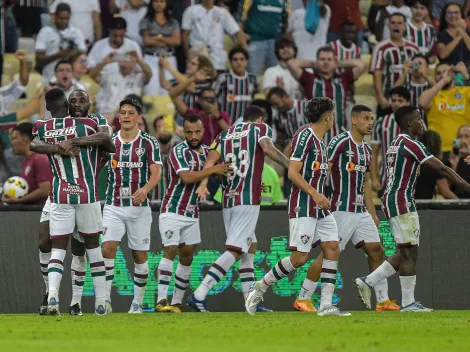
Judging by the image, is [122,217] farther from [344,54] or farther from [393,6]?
[393,6]

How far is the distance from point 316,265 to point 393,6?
26.7 feet

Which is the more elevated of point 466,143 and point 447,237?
point 466,143

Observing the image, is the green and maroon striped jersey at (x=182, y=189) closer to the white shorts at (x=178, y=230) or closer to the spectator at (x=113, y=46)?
the white shorts at (x=178, y=230)

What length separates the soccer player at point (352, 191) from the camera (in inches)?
494

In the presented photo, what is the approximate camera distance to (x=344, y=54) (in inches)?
710

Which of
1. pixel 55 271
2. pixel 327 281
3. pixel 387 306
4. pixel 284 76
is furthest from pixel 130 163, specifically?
pixel 284 76

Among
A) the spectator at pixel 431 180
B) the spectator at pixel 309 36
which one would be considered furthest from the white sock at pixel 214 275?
the spectator at pixel 309 36

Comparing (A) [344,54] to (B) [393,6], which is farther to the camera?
(B) [393,6]

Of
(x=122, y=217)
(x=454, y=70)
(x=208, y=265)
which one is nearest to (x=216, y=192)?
(x=208, y=265)

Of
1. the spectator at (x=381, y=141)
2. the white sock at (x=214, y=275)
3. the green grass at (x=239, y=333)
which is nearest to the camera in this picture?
the green grass at (x=239, y=333)

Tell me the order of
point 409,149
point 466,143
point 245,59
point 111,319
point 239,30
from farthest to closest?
point 239,30
point 245,59
point 466,143
point 409,149
point 111,319

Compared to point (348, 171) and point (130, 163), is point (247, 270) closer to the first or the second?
point (348, 171)

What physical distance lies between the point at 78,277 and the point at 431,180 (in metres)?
4.83

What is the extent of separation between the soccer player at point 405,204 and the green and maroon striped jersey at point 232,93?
5023mm
